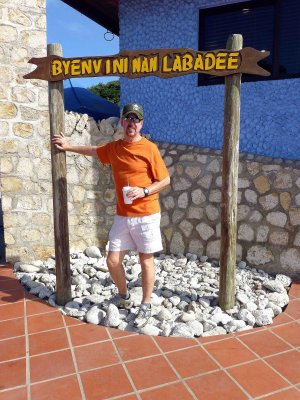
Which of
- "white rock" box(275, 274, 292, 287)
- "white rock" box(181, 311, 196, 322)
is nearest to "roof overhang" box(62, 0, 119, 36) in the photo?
"white rock" box(275, 274, 292, 287)

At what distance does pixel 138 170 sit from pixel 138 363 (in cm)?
150

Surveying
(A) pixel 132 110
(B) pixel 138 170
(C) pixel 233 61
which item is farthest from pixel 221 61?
(B) pixel 138 170

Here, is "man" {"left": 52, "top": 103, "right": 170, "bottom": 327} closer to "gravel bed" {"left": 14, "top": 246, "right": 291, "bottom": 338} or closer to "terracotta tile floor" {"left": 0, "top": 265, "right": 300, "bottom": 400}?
Answer: "gravel bed" {"left": 14, "top": 246, "right": 291, "bottom": 338}

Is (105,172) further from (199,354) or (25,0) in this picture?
(199,354)

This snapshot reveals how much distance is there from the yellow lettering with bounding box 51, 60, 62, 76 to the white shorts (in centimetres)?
141

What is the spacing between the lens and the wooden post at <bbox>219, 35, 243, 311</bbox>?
125 inches

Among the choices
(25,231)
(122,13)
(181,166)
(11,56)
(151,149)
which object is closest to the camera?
(151,149)

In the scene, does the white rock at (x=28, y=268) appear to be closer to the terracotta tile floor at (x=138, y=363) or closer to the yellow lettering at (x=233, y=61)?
the terracotta tile floor at (x=138, y=363)

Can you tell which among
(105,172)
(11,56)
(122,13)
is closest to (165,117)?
(105,172)

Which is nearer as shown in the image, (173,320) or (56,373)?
(56,373)

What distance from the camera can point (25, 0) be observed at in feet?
14.4

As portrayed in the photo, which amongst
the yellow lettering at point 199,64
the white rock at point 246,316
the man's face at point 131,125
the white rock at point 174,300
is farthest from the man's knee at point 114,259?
the yellow lettering at point 199,64

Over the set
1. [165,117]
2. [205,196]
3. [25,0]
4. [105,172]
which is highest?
[25,0]

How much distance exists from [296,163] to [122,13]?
3.40 meters
